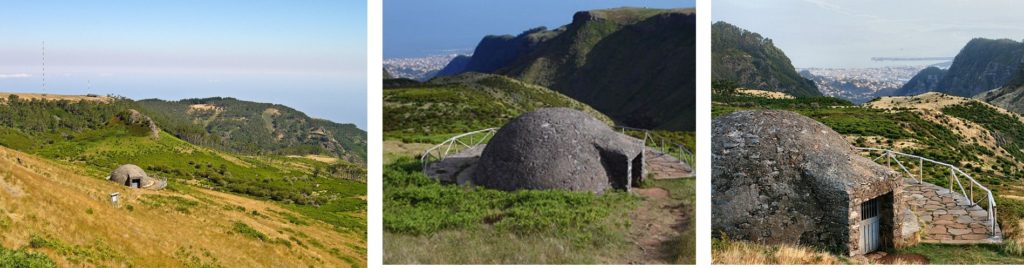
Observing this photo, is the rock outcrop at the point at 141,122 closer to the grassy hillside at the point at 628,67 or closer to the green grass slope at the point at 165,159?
the green grass slope at the point at 165,159

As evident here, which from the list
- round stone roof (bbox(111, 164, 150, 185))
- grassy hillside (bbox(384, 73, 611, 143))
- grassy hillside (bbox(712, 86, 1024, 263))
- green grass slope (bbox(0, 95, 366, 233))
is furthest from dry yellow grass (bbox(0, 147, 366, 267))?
green grass slope (bbox(0, 95, 366, 233))

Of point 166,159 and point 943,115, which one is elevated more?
point 943,115

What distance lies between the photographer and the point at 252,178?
289 feet

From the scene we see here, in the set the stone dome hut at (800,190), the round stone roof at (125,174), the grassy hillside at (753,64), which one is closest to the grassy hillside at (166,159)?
the round stone roof at (125,174)

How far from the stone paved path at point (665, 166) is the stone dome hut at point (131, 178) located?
39105 millimetres

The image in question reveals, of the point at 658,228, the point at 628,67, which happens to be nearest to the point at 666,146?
the point at 628,67

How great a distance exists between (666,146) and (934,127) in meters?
28.0

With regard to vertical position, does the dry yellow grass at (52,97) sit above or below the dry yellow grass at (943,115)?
above

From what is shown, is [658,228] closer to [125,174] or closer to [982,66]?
[125,174]

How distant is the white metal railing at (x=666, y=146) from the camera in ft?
35.4

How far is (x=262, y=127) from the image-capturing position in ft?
495

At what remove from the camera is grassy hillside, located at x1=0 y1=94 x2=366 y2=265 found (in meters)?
74.7

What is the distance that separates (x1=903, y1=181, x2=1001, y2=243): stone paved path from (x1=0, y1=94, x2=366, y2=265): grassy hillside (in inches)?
2018

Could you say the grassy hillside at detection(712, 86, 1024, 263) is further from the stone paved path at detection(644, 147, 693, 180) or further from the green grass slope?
the green grass slope
